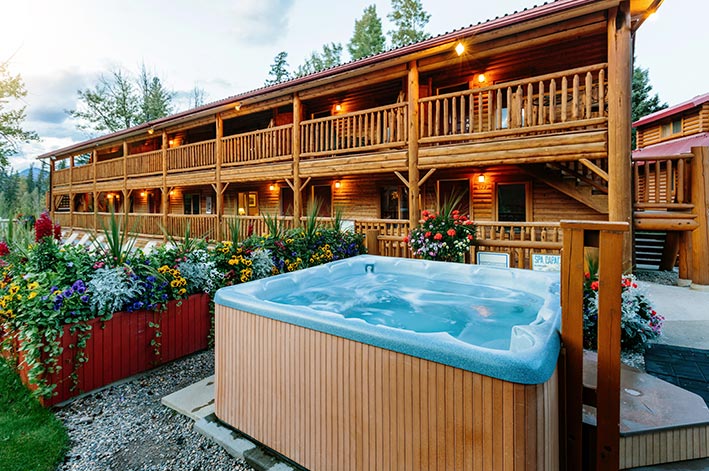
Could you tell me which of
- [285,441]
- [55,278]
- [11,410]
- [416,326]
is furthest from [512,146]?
[11,410]

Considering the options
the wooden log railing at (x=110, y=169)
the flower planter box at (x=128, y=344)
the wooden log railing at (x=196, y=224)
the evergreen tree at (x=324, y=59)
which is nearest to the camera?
the flower planter box at (x=128, y=344)

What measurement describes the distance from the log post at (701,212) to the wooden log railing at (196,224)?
11513mm

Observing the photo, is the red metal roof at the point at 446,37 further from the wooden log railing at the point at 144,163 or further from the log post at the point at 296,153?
the wooden log railing at the point at 144,163

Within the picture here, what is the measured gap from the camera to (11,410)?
3018 millimetres

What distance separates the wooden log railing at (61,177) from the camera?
19.2 m

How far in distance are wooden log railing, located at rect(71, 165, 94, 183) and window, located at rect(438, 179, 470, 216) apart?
17.3 meters

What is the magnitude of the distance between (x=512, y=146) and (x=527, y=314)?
3636 mm

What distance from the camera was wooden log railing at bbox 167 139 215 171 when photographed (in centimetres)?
1212

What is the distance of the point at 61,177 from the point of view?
19828mm

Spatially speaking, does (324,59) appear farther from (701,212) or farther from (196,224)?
(701,212)

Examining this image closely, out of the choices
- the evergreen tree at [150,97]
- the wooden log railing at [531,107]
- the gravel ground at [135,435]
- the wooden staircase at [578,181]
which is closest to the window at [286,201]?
the wooden log railing at [531,107]

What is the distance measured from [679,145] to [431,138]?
11651 millimetres

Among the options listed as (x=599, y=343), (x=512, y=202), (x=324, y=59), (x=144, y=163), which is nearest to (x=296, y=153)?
(x=512, y=202)

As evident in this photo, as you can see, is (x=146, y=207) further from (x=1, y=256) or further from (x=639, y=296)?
(x=639, y=296)
